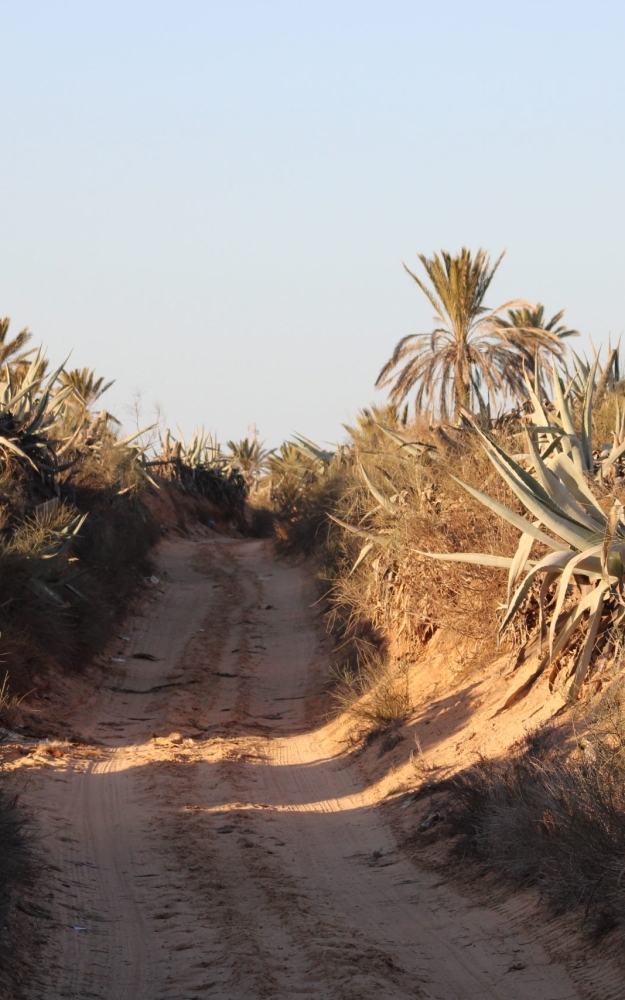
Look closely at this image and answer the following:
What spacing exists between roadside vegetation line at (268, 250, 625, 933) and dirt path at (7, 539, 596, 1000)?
0.52m

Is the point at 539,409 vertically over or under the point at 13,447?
over

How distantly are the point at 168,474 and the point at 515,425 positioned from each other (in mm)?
26156

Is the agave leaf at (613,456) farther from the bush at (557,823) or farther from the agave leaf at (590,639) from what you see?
the bush at (557,823)

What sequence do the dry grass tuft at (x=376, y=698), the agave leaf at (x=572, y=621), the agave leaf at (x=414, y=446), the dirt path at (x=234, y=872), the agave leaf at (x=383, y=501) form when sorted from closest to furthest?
the dirt path at (x=234, y=872) → the agave leaf at (x=572, y=621) → the dry grass tuft at (x=376, y=698) → the agave leaf at (x=383, y=501) → the agave leaf at (x=414, y=446)

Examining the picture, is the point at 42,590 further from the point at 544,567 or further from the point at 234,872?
the point at 544,567

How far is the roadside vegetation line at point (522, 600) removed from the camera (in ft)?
18.2

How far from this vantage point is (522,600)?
7.97m

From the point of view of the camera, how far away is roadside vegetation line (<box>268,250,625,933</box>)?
555 centimetres

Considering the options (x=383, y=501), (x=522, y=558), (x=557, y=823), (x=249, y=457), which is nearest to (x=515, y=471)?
(x=522, y=558)

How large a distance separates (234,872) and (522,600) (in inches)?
124

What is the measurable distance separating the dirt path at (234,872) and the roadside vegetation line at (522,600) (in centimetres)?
52

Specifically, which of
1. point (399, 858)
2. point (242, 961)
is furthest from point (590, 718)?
point (242, 961)

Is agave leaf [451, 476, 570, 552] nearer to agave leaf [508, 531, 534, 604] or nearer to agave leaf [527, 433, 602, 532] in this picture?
agave leaf [508, 531, 534, 604]

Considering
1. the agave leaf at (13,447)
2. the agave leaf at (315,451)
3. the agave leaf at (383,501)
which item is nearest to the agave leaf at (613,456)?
the agave leaf at (383,501)
